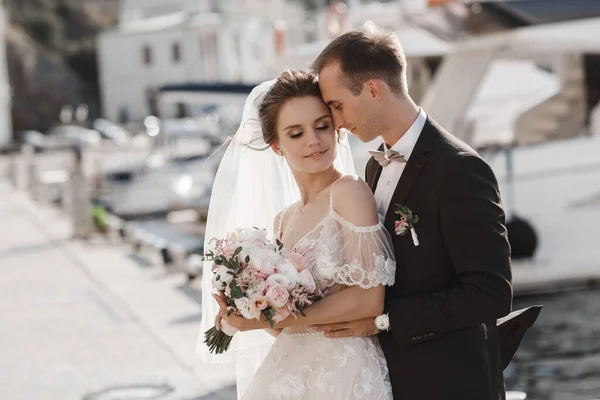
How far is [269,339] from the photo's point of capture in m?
4.23

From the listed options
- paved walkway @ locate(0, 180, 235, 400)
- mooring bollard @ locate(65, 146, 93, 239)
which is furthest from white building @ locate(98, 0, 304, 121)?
paved walkway @ locate(0, 180, 235, 400)

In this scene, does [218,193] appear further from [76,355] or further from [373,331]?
[76,355]

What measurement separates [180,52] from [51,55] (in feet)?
32.8

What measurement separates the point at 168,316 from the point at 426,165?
7303 millimetres

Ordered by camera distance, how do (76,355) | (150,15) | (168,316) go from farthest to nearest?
(150,15) → (168,316) → (76,355)

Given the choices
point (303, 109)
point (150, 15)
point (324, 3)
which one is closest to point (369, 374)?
point (303, 109)

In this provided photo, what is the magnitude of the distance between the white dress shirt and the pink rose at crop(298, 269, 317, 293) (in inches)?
14.6

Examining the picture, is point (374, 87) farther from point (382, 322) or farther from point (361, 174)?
point (361, 174)

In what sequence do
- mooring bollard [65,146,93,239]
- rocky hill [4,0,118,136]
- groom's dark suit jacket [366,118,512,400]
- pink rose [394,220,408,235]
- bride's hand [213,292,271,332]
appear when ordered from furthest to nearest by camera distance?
1. rocky hill [4,0,118,136]
2. mooring bollard [65,146,93,239]
3. bride's hand [213,292,271,332]
4. pink rose [394,220,408,235]
5. groom's dark suit jacket [366,118,512,400]

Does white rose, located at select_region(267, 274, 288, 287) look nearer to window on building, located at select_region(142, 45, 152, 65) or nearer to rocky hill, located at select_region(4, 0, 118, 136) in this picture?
rocky hill, located at select_region(4, 0, 118, 136)

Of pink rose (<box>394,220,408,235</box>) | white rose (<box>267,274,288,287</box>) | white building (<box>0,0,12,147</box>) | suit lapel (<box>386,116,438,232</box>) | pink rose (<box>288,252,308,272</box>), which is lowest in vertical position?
white building (<box>0,0,12,147</box>)

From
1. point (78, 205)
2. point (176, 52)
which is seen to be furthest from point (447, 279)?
point (176, 52)

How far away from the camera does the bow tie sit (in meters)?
3.48

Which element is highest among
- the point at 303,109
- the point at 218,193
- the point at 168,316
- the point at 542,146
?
the point at 303,109
